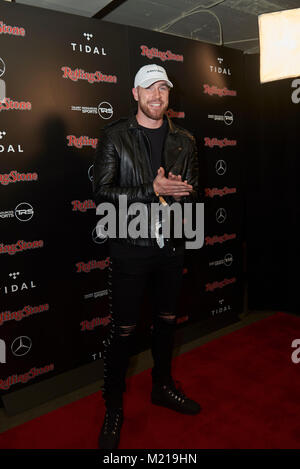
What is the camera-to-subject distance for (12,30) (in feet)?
7.50

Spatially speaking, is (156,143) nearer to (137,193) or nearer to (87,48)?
(137,193)

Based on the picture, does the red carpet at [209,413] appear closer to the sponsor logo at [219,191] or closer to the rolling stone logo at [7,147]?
the sponsor logo at [219,191]

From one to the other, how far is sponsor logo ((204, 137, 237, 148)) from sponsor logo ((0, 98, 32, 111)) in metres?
1.64

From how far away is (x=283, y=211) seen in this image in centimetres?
369

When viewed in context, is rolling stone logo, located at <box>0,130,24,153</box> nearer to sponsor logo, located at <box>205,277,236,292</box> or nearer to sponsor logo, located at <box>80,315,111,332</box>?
sponsor logo, located at <box>80,315,111,332</box>

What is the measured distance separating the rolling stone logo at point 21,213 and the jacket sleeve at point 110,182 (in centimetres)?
70

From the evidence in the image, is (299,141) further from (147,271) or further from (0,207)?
(0,207)

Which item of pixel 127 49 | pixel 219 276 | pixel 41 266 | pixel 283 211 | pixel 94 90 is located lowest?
pixel 219 276

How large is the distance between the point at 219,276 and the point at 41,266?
182cm

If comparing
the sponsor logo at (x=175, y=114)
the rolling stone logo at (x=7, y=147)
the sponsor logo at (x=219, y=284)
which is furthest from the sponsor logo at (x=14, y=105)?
the sponsor logo at (x=219, y=284)

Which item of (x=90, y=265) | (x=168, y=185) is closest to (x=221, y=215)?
(x=90, y=265)

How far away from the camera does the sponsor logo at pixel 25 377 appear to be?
96.2 inches

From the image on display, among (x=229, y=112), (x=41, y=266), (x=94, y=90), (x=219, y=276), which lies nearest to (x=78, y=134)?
(x=94, y=90)

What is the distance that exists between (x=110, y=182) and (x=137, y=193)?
159 mm
